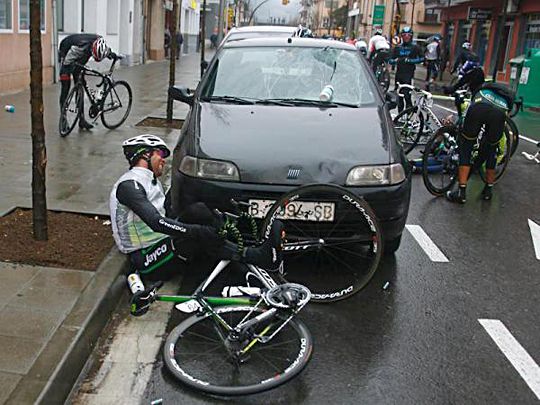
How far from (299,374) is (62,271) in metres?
1.90

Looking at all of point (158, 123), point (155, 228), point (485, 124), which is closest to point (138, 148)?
point (155, 228)

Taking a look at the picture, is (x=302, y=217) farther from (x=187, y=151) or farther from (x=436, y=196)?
(x=436, y=196)

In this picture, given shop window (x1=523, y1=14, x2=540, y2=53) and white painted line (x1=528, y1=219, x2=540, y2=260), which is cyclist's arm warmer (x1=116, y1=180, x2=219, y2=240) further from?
shop window (x1=523, y1=14, x2=540, y2=53)

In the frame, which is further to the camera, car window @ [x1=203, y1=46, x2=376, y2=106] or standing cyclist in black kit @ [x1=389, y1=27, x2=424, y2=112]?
standing cyclist in black kit @ [x1=389, y1=27, x2=424, y2=112]

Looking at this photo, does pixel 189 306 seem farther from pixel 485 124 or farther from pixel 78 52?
pixel 78 52

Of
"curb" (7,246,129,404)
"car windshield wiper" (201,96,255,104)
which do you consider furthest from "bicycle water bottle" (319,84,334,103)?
"curb" (7,246,129,404)

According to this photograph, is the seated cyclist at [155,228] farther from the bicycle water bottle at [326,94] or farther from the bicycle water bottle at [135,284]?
the bicycle water bottle at [326,94]

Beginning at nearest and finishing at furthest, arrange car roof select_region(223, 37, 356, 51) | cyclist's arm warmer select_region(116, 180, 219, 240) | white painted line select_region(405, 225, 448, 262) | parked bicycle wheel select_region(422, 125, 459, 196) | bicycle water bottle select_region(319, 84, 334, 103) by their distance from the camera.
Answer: cyclist's arm warmer select_region(116, 180, 219, 240)
white painted line select_region(405, 225, 448, 262)
bicycle water bottle select_region(319, 84, 334, 103)
car roof select_region(223, 37, 356, 51)
parked bicycle wheel select_region(422, 125, 459, 196)

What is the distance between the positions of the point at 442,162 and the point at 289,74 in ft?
8.31

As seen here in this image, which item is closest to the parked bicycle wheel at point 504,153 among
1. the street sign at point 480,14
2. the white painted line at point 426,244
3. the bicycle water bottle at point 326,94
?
the white painted line at point 426,244

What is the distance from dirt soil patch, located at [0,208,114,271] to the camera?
4.53 metres

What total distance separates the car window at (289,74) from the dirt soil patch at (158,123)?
4.82m

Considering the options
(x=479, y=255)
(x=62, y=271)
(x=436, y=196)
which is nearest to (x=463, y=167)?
(x=436, y=196)

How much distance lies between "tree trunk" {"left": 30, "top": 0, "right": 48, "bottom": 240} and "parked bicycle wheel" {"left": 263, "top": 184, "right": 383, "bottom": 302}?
1.79m
